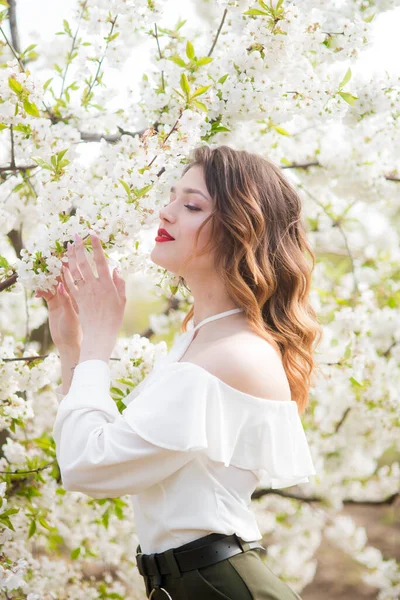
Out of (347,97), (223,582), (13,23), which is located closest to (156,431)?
(223,582)

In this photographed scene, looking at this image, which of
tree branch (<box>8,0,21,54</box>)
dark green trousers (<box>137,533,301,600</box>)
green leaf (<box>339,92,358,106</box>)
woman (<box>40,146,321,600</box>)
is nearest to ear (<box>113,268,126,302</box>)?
woman (<box>40,146,321,600</box>)

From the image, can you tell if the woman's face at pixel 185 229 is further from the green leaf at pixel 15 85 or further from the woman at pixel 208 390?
the green leaf at pixel 15 85

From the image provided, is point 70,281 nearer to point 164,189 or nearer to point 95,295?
point 95,295

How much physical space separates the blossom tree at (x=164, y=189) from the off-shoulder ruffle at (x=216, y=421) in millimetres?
477

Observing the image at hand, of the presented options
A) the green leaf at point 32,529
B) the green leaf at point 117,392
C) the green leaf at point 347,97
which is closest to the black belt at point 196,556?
the green leaf at point 117,392

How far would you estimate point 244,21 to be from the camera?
2658mm

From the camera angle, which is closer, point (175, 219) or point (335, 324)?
point (175, 219)

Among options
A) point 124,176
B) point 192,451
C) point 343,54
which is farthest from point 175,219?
point 343,54

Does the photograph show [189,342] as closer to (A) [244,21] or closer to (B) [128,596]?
(A) [244,21]

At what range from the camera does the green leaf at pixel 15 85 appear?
2.24 metres

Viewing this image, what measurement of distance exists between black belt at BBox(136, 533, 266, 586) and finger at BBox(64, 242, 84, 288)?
0.73 meters

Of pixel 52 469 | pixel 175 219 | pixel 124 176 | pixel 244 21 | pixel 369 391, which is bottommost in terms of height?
pixel 369 391

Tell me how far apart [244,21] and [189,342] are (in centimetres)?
141

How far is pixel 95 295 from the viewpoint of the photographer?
5.94ft
